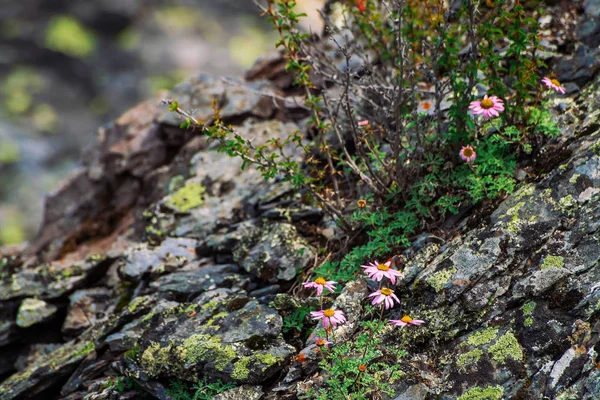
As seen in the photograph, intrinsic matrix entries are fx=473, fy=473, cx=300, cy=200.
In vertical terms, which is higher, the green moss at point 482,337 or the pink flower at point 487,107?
the pink flower at point 487,107

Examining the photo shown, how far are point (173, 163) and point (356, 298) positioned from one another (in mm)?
3660

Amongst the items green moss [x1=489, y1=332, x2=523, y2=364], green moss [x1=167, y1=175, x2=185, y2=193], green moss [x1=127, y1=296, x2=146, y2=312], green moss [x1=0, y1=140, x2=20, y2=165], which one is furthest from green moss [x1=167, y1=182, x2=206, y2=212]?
green moss [x1=0, y1=140, x2=20, y2=165]

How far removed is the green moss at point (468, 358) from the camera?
2854mm

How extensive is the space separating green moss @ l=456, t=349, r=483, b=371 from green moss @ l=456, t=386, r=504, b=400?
0.48 ft

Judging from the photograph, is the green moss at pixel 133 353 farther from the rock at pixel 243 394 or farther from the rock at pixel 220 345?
the rock at pixel 243 394

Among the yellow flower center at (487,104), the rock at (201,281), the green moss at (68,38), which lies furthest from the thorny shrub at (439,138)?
the green moss at (68,38)

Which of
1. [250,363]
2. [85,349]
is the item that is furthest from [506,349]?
[85,349]

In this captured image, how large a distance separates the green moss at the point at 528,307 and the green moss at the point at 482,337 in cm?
21

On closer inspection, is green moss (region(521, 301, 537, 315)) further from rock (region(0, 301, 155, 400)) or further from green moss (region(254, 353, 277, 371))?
rock (region(0, 301, 155, 400))

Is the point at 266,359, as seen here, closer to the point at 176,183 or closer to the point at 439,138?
the point at 439,138

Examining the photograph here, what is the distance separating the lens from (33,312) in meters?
5.05

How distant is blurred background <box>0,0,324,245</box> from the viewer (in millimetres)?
20281

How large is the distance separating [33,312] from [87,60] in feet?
64.2

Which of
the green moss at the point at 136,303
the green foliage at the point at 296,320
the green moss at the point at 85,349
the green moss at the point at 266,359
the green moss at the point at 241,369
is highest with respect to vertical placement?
the green moss at the point at 136,303
